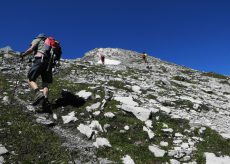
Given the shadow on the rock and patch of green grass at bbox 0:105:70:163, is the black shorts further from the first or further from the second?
patch of green grass at bbox 0:105:70:163

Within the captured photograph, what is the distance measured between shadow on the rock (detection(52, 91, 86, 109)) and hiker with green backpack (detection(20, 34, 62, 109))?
118 centimetres

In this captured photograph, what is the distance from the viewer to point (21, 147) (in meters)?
11.2

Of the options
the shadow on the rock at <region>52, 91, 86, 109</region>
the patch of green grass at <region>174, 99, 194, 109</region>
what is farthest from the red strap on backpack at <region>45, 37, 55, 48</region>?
the patch of green grass at <region>174, 99, 194, 109</region>

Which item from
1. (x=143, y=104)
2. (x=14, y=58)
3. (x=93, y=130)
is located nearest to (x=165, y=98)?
(x=143, y=104)

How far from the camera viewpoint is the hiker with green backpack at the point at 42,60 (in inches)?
575

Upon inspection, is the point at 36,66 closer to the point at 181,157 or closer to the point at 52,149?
the point at 52,149

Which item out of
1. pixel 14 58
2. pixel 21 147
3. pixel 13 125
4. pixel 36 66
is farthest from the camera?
pixel 14 58

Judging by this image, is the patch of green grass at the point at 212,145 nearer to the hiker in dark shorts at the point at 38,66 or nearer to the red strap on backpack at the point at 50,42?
the hiker in dark shorts at the point at 38,66

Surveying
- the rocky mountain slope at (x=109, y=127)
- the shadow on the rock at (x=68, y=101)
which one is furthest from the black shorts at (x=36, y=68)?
the shadow on the rock at (x=68, y=101)

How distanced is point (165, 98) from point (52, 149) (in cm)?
942

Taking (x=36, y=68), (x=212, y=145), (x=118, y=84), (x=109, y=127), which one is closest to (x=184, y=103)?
(x=118, y=84)

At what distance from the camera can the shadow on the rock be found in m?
15.7

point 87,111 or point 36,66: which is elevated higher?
point 36,66

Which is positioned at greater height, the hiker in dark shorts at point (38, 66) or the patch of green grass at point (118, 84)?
the patch of green grass at point (118, 84)
